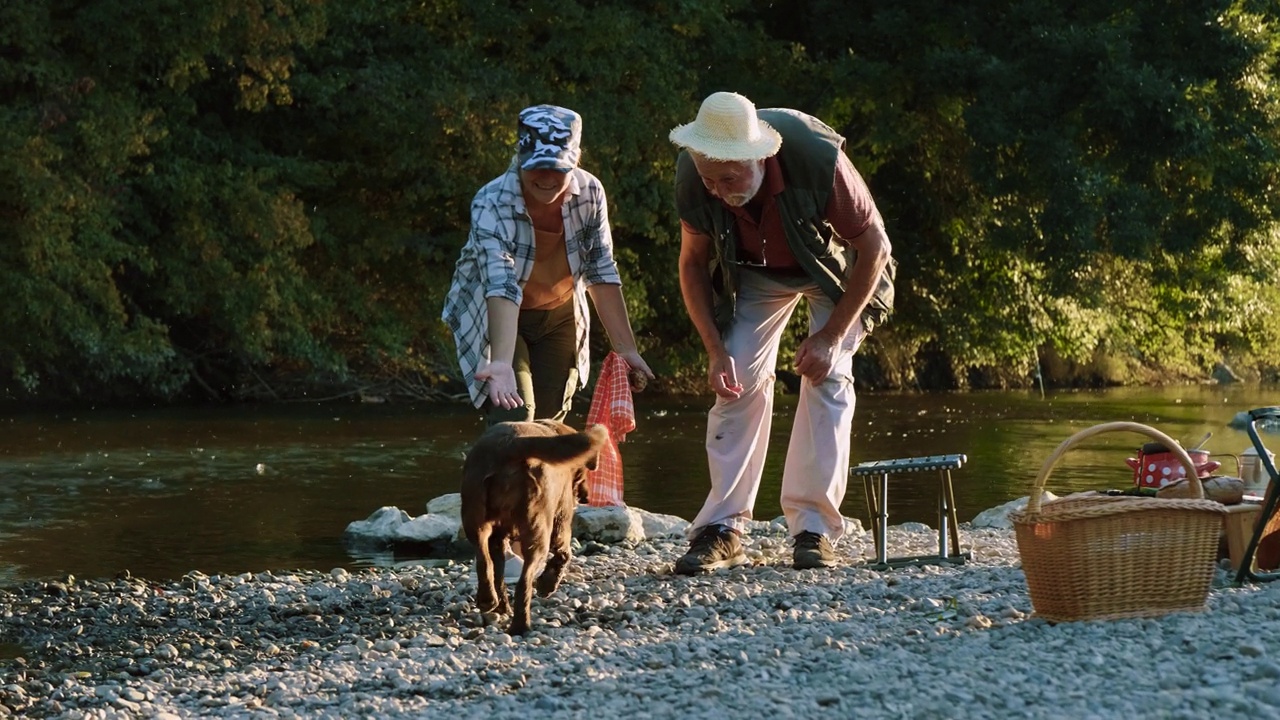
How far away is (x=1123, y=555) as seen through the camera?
5309mm

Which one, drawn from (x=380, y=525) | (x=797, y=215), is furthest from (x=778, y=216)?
(x=380, y=525)

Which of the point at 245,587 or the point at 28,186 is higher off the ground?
the point at 28,186

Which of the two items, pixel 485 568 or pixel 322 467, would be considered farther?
pixel 322 467

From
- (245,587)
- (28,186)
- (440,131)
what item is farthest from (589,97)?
(245,587)

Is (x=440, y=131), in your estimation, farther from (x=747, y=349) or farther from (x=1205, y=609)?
(x=1205, y=609)

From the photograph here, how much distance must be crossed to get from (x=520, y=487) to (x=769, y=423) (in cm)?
164

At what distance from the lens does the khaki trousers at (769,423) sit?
7.11m

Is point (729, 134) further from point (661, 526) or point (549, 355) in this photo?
point (661, 526)

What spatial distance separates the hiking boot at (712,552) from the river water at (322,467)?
2798mm

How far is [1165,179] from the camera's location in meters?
22.2

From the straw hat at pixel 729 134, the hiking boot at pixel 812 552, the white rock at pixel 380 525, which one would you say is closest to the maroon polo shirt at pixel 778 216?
the straw hat at pixel 729 134

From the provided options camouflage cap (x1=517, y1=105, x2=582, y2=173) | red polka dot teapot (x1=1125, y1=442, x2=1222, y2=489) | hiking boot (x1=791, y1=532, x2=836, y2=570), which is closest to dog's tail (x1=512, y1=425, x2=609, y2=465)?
camouflage cap (x1=517, y1=105, x2=582, y2=173)

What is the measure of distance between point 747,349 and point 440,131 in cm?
1512

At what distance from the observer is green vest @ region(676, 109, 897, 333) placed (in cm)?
669
